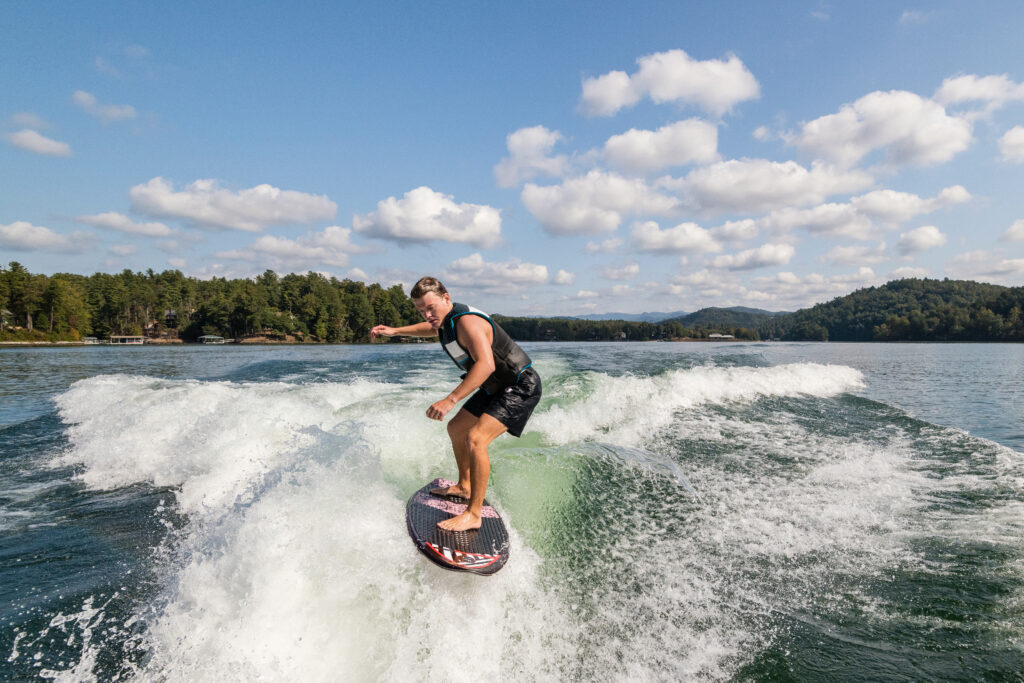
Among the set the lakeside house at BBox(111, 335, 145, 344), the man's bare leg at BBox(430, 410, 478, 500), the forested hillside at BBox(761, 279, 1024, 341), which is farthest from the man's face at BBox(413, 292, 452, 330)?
the forested hillside at BBox(761, 279, 1024, 341)

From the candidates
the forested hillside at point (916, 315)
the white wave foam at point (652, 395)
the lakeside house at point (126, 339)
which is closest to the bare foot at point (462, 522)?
the white wave foam at point (652, 395)

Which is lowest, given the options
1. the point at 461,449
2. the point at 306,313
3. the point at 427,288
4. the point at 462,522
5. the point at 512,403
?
the point at 462,522

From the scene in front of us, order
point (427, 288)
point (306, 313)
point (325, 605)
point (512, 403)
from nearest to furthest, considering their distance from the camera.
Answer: point (325, 605) < point (427, 288) < point (512, 403) < point (306, 313)

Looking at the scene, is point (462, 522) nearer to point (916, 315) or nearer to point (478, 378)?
point (478, 378)

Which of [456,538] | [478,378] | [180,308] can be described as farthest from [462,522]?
[180,308]

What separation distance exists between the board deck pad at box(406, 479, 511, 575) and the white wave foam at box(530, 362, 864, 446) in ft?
14.4

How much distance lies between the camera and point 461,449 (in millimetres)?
4535

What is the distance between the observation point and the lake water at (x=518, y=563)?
310 centimetres

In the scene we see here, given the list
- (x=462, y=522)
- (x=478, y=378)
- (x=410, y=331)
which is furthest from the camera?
(x=410, y=331)

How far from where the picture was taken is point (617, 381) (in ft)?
45.0

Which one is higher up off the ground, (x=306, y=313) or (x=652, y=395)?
(x=306, y=313)

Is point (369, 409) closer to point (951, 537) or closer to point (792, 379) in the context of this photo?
point (951, 537)

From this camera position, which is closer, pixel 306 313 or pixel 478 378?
pixel 478 378

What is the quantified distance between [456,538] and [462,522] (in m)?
0.20
